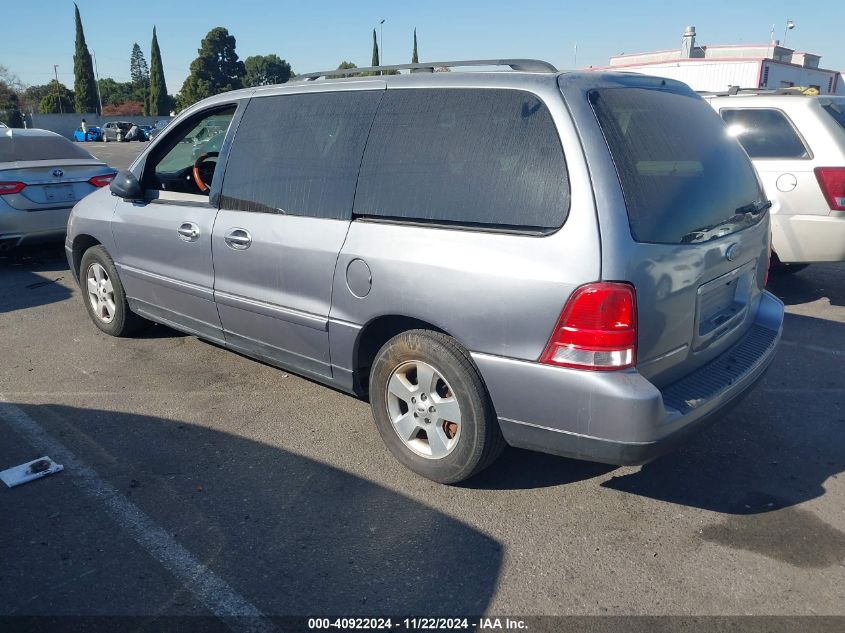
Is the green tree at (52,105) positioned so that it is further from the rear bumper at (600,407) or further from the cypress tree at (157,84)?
the rear bumper at (600,407)

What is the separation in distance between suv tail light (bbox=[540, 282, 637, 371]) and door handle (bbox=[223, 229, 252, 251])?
2048 mm

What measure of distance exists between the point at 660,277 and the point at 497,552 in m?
1.33

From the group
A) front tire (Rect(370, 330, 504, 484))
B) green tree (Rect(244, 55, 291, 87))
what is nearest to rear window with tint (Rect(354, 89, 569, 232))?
front tire (Rect(370, 330, 504, 484))

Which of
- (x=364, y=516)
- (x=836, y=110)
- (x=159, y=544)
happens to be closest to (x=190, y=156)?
(x=159, y=544)

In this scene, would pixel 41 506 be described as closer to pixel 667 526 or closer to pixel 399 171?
pixel 399 171

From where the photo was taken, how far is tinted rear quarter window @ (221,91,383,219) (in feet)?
12.0

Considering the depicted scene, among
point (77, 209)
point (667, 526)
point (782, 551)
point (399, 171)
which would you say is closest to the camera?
point (782, 551)

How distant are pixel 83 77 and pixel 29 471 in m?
77.8

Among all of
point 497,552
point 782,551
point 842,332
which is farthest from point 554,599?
point 842,332

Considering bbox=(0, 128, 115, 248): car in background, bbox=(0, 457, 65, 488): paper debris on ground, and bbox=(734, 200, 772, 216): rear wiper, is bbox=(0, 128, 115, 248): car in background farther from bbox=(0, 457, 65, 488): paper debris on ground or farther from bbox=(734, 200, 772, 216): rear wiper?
bbox=(734, 200, 772, 216): rear wiper

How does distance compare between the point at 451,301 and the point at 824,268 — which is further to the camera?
the point at 824,268

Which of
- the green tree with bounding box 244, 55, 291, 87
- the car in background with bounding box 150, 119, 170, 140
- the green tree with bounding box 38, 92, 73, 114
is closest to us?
the car in background with bounding box 150, 119, 170, 140

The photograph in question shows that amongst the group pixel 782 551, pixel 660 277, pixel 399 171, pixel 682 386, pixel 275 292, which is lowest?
pixel 782 551

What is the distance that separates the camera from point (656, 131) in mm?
3184
